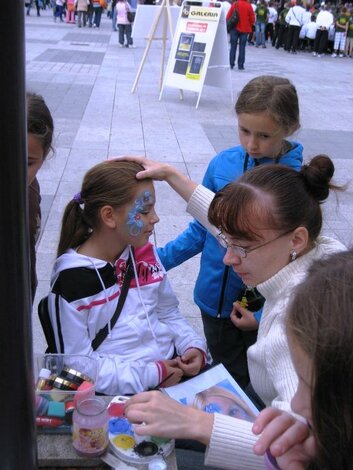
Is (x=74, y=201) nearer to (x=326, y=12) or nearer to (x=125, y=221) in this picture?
(x=125, y=221)

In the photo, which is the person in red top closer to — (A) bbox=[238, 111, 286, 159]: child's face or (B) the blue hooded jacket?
(B) the blue hooded jacket

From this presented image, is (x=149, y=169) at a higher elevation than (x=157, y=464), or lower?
higher

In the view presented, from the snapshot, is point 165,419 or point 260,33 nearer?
point 165,419

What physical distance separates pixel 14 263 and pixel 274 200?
1151 millimetres

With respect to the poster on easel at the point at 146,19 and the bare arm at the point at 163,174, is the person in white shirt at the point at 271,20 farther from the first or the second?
the bare arm at the point at 163,174

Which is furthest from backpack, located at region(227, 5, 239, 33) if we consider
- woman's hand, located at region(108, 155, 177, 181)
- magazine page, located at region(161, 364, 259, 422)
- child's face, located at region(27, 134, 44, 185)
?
magazine page, located at region(161, 364, 259, 422)

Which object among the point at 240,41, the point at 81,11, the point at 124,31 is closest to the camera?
the point at 240,41

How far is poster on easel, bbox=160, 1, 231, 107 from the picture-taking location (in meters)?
9.50

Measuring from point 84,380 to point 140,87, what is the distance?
1056cm

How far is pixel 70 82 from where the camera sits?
11406mm

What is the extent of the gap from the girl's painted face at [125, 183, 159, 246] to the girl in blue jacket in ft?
1.65

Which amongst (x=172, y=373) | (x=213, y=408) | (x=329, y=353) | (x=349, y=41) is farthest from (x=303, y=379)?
(x=349, y=41)

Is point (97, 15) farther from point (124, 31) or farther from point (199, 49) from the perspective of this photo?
point (199, 49)

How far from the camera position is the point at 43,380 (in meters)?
1.59
